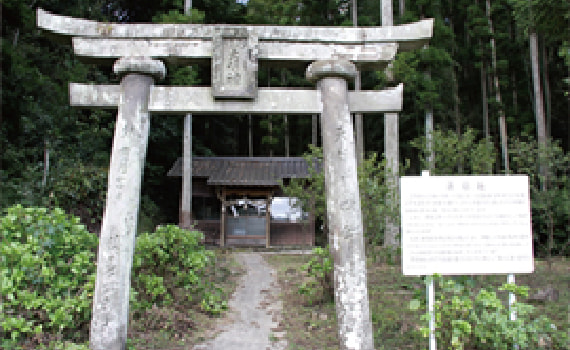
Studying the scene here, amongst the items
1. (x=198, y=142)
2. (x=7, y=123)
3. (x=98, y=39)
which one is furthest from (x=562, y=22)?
(x=198, y=142)

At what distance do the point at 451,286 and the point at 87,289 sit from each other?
13.2 ft

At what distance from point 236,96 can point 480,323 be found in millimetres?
3574

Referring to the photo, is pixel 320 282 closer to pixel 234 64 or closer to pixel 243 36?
pixel 234 64

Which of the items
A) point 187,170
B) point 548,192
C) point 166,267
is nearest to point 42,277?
point 166,267

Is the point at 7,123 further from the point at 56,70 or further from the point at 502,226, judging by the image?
the point at 502,226

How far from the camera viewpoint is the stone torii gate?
3889 mm

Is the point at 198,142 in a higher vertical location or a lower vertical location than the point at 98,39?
higher

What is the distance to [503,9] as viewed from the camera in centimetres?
1583

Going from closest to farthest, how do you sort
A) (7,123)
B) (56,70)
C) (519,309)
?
(519,309) → (7,123) → (56,70)

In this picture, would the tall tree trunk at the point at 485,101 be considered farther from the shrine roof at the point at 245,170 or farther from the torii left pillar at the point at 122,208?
the torii left pillar at the point at 122,208

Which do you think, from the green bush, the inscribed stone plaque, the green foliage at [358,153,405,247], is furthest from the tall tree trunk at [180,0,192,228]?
the inscribed stone plaque

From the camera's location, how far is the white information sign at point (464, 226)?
387cm

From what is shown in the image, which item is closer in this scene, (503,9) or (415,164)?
(503,9)

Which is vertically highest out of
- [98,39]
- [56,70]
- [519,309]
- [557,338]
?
[56,70]
